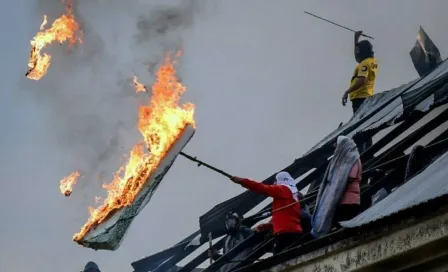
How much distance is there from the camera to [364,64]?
13.2 m

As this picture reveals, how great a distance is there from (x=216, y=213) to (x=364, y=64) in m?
3.18

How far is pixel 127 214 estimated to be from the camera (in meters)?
9.87

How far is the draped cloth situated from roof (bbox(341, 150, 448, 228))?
143 centimetres

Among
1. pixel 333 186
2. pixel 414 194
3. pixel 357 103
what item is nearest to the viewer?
pixel 414 194

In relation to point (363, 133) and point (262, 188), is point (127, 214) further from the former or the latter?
point (363, 133)

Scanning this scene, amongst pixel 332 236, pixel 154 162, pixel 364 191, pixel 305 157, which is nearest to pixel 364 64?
pixel 305 157

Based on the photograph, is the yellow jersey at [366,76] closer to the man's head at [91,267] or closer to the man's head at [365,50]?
the man's head at [365,50]

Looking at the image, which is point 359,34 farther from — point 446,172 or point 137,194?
point 446,172

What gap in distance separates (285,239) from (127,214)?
1.81 m

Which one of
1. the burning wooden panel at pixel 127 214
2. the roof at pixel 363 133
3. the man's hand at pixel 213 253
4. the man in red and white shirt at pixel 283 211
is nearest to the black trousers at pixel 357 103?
the roof at pixel 363 133

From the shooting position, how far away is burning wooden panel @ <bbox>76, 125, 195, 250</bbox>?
9.74 meters

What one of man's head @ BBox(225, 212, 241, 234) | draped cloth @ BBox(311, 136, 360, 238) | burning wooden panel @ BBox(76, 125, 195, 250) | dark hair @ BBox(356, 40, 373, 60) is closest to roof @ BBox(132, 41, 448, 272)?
dark hair @ BBox(356, 40, 373, 60)

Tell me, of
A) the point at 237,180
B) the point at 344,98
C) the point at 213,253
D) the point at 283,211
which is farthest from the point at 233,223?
the point at 344,98

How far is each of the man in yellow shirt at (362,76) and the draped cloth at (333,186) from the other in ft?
13.7
